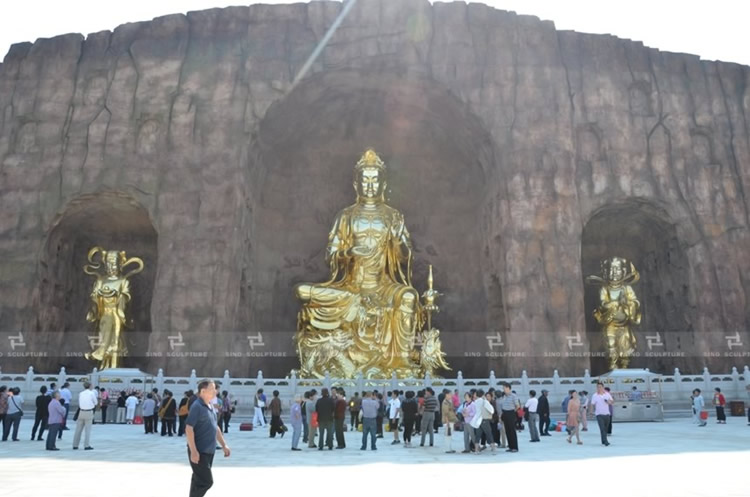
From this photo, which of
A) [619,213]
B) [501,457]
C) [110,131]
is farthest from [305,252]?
[501,457]

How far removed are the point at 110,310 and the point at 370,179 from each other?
716cm

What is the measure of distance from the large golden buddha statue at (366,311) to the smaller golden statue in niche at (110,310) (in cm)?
415

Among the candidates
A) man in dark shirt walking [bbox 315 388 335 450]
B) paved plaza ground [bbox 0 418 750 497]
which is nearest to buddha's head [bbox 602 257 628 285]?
paved plaza ground [bbox 0 418 750 497]

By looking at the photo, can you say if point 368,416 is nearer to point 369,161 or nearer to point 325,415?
point 325,415

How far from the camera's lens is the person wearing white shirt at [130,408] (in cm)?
1152

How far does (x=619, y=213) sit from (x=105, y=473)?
47.7 feet

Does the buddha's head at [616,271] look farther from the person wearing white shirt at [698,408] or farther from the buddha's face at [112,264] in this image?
the buddha's face at [112,264]

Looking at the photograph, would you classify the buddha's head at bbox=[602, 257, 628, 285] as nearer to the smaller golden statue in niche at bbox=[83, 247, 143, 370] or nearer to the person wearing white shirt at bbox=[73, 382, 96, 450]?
the smaller golden statue in niche at bbox=[83, 247, 143, 370]

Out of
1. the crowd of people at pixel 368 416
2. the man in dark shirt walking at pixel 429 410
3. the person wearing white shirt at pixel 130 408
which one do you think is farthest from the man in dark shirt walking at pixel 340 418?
the person wearing white shirt at pixel 130 408

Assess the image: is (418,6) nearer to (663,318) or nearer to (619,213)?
(619,213)

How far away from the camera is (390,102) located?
18047 millimetres

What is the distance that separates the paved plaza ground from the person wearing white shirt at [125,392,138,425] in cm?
280

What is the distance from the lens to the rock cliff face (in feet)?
49.4

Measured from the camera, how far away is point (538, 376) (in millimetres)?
14258
